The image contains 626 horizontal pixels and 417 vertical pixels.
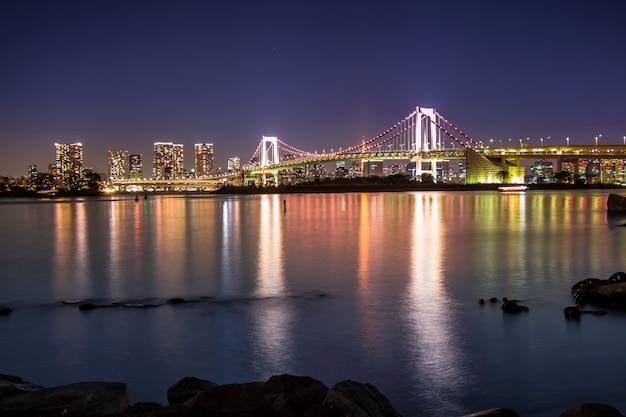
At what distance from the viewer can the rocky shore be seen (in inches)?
113

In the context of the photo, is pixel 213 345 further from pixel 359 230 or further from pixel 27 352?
pixel 359 230

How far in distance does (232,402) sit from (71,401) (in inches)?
33.8

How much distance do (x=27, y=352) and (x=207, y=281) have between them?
401cm

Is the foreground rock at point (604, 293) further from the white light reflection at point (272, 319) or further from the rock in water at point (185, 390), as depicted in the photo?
the rock in water at point (185, 390)

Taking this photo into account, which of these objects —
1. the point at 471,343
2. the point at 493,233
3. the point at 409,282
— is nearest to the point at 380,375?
the point at 471,343

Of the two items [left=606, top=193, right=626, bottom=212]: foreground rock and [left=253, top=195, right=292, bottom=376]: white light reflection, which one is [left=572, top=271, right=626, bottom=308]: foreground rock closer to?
[left=253, top=195, right=292, bottom=376]: white light reflection

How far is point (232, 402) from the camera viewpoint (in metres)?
3.05

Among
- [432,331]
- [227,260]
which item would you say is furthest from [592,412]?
[227,260]

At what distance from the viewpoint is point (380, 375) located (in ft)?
13.6

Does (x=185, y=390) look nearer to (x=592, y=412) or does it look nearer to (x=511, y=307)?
(x=592, y=412)

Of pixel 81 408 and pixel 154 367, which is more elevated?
pixel 81 408

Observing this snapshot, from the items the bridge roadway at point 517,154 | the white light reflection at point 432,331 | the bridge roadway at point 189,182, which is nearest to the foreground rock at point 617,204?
the white light reflection at point 432,331

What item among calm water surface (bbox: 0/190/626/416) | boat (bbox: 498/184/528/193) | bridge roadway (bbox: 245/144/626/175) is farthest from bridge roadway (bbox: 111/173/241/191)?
calm water surface (bbox: 0/190/626/416)

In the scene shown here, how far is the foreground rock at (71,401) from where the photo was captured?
2.90m
